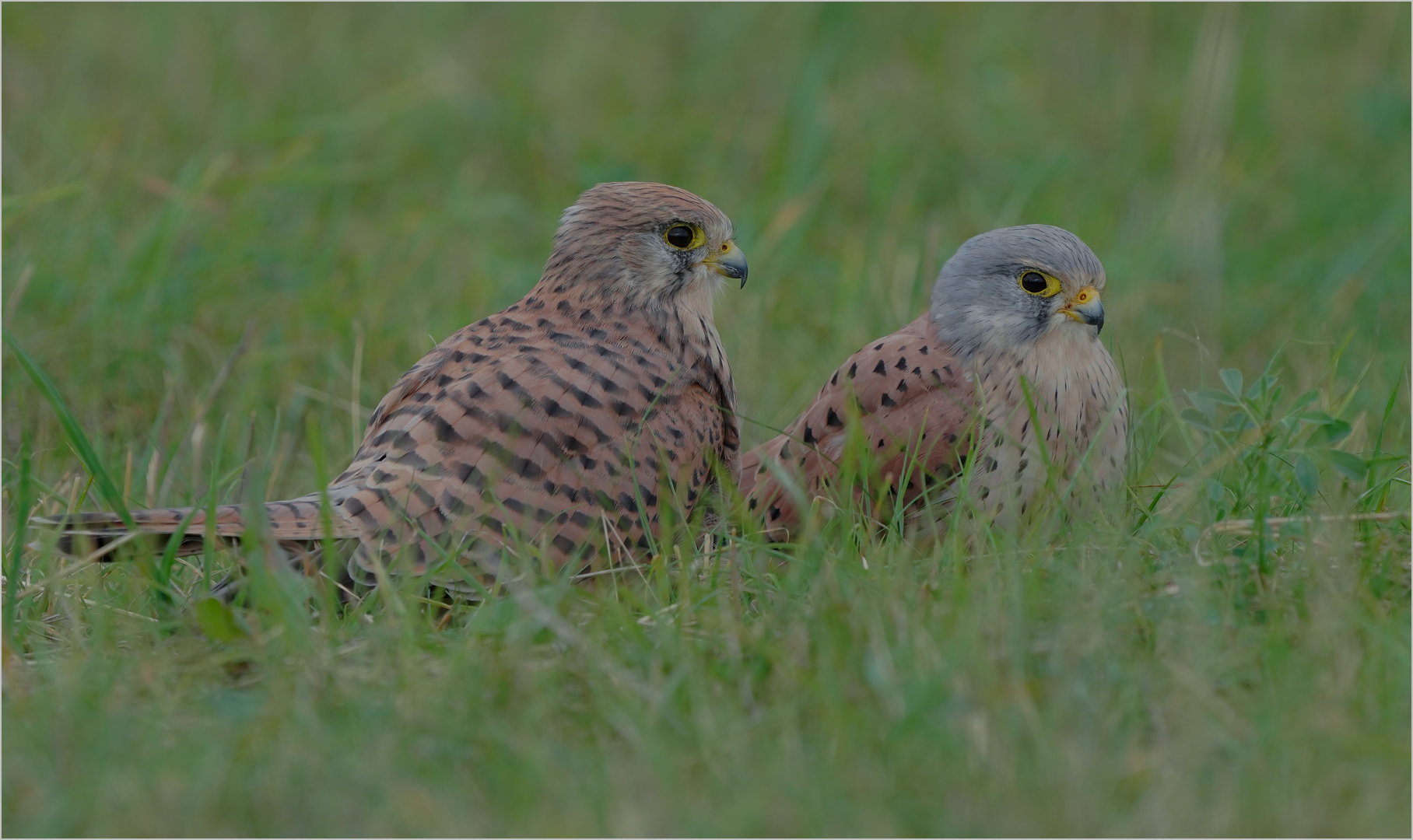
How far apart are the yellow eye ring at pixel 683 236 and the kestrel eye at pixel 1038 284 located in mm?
929

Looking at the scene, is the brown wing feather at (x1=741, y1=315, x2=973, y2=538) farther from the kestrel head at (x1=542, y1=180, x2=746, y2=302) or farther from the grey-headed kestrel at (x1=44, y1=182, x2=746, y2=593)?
the kestrel head at (x1=542, y1=180, x2=746, y2=302)

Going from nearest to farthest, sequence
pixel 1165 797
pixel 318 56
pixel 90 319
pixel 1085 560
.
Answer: pixel 1165 797, pixel 1085 560, pixel 90 319, pixel 318 56

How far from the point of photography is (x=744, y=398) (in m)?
5.38

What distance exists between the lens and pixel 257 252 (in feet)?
19.6

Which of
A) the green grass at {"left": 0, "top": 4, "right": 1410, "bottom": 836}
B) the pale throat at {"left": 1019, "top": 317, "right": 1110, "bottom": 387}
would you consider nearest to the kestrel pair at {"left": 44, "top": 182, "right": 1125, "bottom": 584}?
the pale throat at {"left": 1019, "top": 317, "right": 1110, "bottom": 387}

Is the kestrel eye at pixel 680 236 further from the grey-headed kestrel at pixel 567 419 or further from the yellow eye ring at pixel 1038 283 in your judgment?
the yellow eye ring at pixel 1038 283

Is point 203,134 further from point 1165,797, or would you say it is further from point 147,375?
point 1165,797

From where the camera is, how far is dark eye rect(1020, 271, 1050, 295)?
411 cm

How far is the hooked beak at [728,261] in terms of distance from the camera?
4.26 m

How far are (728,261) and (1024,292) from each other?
2.79 feet

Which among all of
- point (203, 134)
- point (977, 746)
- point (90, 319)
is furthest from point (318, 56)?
point (977, 746)

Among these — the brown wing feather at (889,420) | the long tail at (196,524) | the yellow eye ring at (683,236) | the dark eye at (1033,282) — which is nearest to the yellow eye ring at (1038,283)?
the dark eye at (1033,282)

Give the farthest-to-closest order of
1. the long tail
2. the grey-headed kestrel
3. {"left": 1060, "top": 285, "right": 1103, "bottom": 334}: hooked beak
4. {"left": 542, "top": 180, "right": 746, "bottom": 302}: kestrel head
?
{"left": 542, "top": 180, "right": 746, "bottom": 302}: kestrel head → {"left": 1060, "top": 285, "right": 1103, "bottom": 334}: hooked beak → the grey-headed kestrel → the long tail

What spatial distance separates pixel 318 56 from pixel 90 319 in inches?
126
